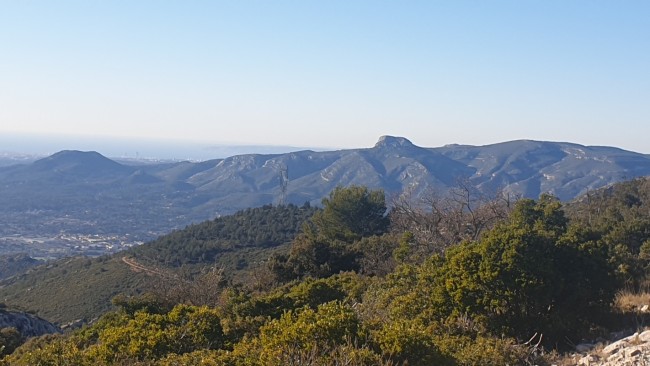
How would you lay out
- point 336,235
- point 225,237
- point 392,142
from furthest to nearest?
point 392,142
point 225,237
point 336,235

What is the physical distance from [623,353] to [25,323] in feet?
53.6

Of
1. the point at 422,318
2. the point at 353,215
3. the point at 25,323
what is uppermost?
the point at 422,318

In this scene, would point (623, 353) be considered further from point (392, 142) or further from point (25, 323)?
point (392, 142)

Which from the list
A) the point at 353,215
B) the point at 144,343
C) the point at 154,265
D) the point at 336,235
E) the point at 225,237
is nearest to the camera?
the point at 144,343

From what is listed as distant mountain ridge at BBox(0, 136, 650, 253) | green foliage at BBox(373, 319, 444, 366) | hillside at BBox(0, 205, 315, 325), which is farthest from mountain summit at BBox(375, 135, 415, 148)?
green foliage at BBox(373, 319, 444, 366)

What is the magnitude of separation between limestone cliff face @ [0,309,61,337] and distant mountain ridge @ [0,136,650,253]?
2884 inches

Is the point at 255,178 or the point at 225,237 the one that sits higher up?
the point at 225,237

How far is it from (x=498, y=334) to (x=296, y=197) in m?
108

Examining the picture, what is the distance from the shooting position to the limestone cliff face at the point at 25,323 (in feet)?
53.4

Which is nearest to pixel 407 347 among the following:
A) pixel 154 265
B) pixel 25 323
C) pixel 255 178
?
pixel 25 323

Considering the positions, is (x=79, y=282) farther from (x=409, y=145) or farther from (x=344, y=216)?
(x=409, y=145)

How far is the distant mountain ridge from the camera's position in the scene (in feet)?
339

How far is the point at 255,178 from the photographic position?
461 ft

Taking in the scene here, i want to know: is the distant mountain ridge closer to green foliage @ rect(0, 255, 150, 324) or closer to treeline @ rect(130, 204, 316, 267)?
treeline @ rect(130, 204, 316, 267)
